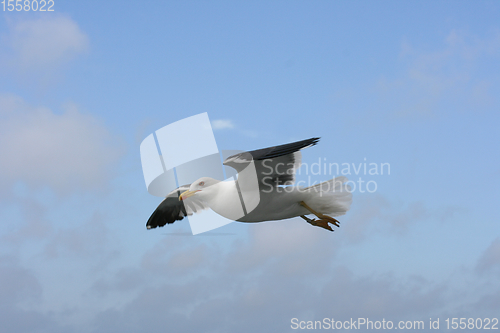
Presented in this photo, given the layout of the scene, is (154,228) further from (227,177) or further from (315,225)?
(315,225)

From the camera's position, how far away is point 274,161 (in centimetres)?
768

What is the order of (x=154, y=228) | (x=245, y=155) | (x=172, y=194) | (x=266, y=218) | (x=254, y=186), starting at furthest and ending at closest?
(x=154, y=228), (x=172, y=194), (x=266, y=218), (x=254, y=186), (x=245, y=155)

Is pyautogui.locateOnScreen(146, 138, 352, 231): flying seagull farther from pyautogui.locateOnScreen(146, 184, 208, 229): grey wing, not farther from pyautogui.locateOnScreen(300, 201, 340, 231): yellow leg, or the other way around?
pyautogui.locateOnScreen(146, 184, 208, 229): grey wing

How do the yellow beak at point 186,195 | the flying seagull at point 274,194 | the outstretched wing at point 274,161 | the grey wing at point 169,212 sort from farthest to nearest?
the grey wing at point 169,212, the yellow beak at point 186,195, the flying seagull at point 274,194, the outstretched wing at point 274,161

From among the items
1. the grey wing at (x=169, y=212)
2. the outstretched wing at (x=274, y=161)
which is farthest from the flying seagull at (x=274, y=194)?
the grey wing at (x=169, y=212)

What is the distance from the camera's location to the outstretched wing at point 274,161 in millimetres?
6498

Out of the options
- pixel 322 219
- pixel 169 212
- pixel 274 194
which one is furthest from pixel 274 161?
pixel 169 212

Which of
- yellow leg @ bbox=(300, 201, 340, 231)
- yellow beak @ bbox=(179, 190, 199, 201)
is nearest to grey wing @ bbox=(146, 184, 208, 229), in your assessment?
yellow beak @ bbox=(179, 190, 199, 201)

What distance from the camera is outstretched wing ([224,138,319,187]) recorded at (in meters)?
6.50

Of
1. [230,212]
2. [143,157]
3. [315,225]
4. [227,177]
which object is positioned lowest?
[315,225]

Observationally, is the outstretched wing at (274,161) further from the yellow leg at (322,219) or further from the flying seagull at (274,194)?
the yellow leg at (322,219)

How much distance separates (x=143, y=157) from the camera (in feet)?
29.8

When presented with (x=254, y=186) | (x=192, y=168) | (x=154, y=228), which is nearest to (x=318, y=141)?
(x=254, y=186)

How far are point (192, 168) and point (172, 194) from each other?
4.57 feet
